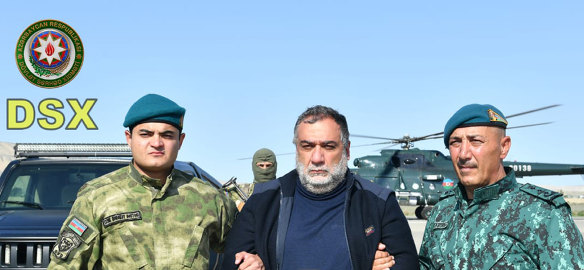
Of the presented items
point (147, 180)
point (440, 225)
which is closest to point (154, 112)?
point (147, 180)

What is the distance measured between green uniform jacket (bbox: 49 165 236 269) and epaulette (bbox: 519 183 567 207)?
165 cm

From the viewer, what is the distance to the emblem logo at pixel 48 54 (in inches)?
563

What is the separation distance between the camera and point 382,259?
3441mm

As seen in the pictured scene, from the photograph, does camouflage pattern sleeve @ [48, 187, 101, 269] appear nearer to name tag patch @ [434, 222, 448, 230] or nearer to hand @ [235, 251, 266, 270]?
hand @ [235, 251, 266, 270]

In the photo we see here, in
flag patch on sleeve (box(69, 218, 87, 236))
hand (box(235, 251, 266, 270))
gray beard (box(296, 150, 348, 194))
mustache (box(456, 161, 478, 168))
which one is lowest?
hand (box(235, 251, 266, 270))

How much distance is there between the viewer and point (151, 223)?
3.62m

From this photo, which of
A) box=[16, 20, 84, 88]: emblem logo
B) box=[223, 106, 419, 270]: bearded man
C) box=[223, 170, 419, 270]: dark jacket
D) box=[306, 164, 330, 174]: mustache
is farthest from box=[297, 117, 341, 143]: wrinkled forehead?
box=[16, 20, 84, 88]: emblem logo

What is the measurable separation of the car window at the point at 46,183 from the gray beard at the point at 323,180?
3.36m

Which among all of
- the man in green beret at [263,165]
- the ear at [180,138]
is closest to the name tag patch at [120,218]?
the ear at [180,138]

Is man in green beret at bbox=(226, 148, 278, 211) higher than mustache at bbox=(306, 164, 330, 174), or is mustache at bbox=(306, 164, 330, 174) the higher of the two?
mustache at bbox=(306, 164, 330, 174)

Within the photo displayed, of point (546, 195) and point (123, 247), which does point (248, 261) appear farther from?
point (546, 195)

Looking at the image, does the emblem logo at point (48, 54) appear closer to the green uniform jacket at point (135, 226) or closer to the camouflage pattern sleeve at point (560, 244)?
the green uniform jacket at point (135, 226)

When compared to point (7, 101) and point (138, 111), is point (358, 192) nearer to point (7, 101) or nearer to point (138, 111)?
point (138, 111)

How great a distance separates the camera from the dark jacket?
3.47 m
